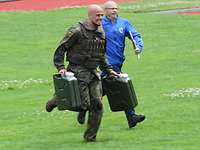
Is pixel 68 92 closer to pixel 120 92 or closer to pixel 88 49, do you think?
pixel 88 49

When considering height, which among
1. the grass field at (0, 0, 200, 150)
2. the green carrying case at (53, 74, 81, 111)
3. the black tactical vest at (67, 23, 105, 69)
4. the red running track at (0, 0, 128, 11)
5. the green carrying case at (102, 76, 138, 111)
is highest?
the black tactical vest at (67, 23, 105, 69)

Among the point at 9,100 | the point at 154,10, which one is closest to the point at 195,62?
the point at 9,100

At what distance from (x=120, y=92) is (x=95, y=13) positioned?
1.46 metres

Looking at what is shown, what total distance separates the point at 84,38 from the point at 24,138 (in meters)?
2.01

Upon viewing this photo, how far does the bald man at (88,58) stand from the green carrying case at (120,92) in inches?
18.9

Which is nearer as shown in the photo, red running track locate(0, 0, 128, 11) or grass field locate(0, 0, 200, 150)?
grass field locate(0, 0, 200, 150)

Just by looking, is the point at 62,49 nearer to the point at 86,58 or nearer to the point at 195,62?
the point at 86,58

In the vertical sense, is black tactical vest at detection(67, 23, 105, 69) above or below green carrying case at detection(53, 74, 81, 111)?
above

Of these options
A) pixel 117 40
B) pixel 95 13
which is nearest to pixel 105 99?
pixel 117 40

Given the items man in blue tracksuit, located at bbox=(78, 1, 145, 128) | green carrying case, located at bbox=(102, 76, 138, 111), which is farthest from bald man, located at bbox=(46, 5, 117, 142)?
man in blue tracksuit, located at bbox=(78, 1, 145, 128)

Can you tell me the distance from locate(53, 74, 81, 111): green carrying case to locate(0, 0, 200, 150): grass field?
0.63 m

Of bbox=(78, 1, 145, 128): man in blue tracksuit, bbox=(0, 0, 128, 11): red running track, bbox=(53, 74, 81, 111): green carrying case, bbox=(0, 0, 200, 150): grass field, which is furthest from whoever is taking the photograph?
bbox=(0, 0, 128, 11): red running track

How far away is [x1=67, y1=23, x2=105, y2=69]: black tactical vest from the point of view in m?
12.1

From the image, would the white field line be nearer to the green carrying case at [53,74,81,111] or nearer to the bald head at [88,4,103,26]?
the bald head at [88,4,103,26]
